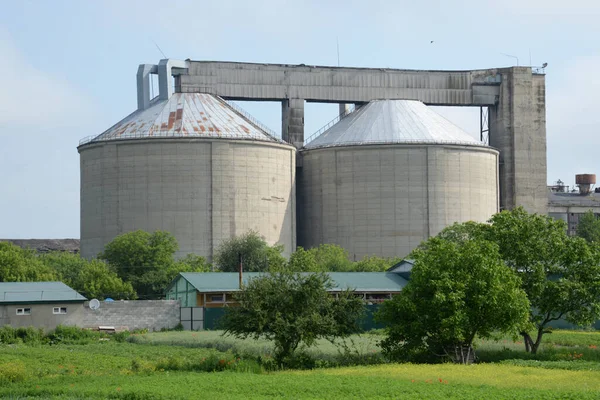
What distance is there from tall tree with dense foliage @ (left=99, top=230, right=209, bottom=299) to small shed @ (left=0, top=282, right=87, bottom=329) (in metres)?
21.3

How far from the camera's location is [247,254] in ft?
334

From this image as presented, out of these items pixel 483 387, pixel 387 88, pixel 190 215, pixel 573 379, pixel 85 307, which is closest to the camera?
pixel 483 387

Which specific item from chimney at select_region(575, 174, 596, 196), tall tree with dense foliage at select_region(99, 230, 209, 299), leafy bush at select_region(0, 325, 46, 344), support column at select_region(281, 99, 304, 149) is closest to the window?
leafy bush at select_region(0, 325, 46, 344)

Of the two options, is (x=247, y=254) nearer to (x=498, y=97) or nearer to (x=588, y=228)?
(x=498, y=97)

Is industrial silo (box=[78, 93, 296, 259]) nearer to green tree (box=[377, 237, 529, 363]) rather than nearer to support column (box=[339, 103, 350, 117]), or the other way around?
support column (box=[339, 103, 350, 117])

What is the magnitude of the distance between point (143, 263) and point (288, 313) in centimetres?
4785

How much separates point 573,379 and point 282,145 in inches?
2874


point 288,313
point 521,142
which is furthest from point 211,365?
point 521,142

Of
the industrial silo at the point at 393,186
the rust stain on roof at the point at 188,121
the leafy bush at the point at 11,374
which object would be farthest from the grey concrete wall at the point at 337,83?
the leafy bush at the point at 11,374

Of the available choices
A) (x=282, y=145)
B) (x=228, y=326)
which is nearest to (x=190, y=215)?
(x=282, y=145)

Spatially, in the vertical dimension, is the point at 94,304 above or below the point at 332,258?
below

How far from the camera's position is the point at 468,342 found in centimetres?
4897

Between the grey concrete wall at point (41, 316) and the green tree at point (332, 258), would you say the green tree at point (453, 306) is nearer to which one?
the grey concrete wall at point (41, 316)

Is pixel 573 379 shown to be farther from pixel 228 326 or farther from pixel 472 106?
pixel 472 106
